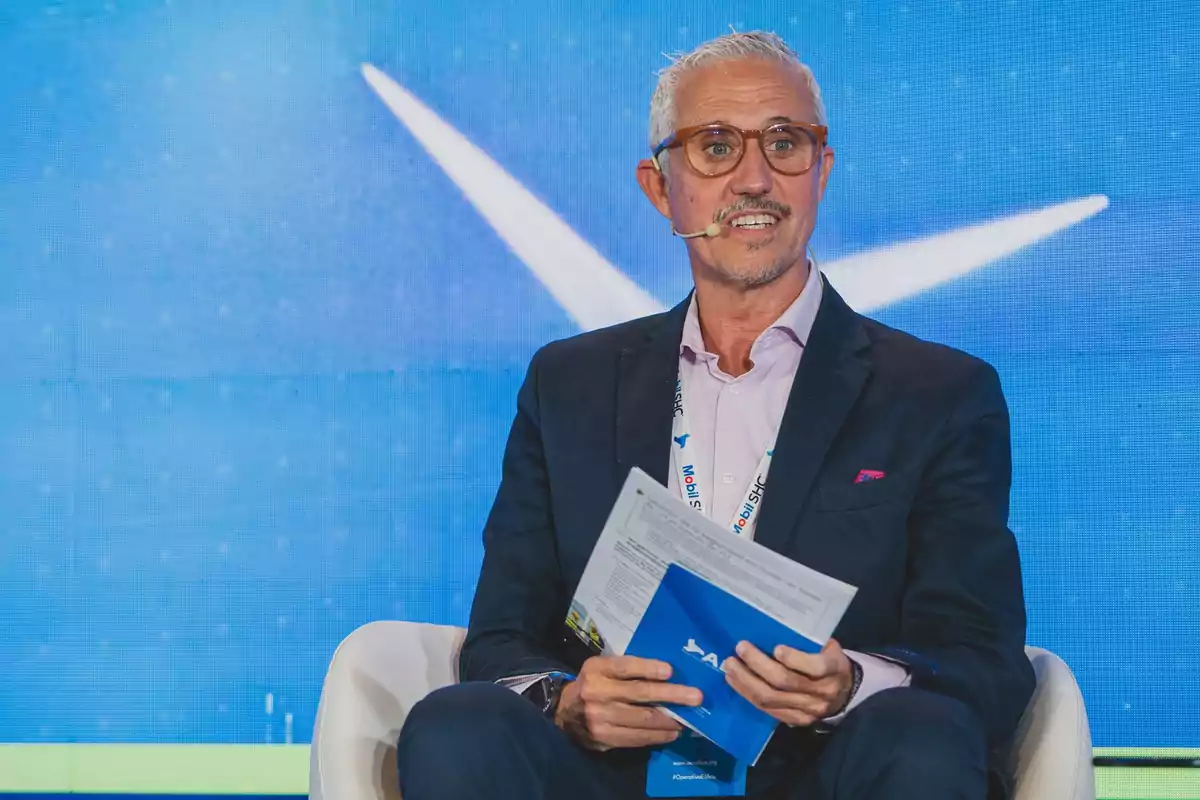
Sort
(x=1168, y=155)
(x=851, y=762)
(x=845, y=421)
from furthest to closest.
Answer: (x=1168, y=155)
(x=845, y=421)
(x=851, y=762)

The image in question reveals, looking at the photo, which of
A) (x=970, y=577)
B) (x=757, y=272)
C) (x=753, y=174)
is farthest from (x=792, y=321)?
(x=970, y=577)

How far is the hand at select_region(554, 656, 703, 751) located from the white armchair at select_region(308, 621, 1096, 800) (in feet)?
0.92

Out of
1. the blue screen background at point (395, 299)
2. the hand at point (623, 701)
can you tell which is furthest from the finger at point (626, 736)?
the blue screen background at point (395, 299)

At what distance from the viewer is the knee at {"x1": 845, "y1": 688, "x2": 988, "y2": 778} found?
4.61ft

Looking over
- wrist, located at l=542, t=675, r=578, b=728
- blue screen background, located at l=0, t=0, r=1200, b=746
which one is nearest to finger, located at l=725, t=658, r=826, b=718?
wrist, located at l=542, t=675, r=578, b=728

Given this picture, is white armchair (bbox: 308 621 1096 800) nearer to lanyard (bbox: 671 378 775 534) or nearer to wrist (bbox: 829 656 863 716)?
wrist (bbox: 829 656 863 716)

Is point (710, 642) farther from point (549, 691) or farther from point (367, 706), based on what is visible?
point (367, 706)

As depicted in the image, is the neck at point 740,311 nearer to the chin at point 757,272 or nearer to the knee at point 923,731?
the chin at point 757,272

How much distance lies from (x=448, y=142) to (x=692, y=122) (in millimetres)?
967

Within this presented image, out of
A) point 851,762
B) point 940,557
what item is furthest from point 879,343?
point 851,762

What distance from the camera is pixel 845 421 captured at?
1.93m

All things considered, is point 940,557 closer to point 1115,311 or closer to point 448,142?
point 1115,311

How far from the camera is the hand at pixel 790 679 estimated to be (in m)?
1.47

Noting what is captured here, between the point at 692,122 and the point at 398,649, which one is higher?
the point at 692,122
